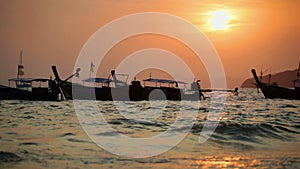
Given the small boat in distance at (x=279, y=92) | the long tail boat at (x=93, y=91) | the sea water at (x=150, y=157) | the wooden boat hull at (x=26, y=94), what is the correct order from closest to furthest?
the sea water at (x=150, y=157) < the wooden boat hull at (x=26, y=94) < the long tail boat at (x=93, y=91) < the small boat in distance at (x=279, y=92)

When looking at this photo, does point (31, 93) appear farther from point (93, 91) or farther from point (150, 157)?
point (150, 157)

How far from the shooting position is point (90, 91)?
73.4 m

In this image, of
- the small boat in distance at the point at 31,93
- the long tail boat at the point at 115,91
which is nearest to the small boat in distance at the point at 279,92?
the long tail boat at the point at 115,91

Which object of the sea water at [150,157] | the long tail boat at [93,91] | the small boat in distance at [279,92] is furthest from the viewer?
the small boat in distance at [279,92]

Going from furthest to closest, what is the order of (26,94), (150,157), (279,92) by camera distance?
(279,92), (26,94), (150,157)

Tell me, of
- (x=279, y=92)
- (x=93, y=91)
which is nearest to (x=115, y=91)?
(x=93, y=91)

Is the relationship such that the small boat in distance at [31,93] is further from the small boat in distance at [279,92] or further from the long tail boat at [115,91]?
the small boat in distance at [279,92]

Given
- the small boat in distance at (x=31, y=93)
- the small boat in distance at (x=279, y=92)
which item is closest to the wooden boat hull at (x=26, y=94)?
the small boat in distance at (x=31, y=93)

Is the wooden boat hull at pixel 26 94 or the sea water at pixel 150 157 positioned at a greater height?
the wooden boat hull at pixel 26 94

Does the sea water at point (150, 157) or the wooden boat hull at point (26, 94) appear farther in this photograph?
the wooden boat hull at point (26, 94)

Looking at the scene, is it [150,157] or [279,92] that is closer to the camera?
[150,157]

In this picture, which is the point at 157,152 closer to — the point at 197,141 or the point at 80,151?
the point at 80,151

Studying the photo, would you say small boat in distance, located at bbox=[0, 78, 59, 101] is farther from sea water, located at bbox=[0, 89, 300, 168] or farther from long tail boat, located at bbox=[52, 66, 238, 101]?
sea water, located at bbox=[0, 89, 300, 168]

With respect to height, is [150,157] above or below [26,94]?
below
